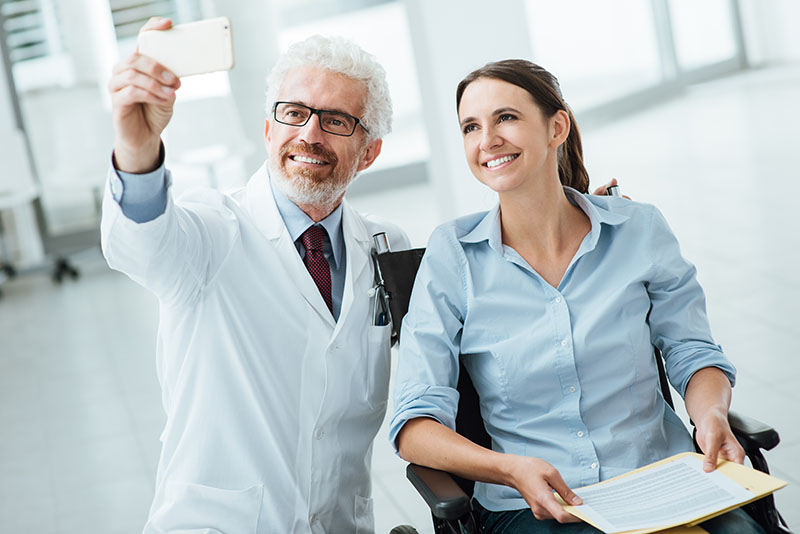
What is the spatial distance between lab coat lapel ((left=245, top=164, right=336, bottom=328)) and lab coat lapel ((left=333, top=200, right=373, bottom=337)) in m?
0.04

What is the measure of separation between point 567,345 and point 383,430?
192 cm

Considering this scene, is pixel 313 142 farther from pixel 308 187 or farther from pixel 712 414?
pixel 712 414

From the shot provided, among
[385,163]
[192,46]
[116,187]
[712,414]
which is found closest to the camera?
[192,46]

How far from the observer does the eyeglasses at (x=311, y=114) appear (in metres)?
1.94

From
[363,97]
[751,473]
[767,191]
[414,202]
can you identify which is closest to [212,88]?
[414,202]

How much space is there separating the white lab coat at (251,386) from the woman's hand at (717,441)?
2.19ft

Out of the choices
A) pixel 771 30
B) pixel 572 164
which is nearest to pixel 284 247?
pixel 572 164

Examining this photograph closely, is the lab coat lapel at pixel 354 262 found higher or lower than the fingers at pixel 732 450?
higher

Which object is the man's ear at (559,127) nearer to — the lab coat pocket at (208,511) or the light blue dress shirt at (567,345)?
the light blue dress shirt at (567,345)

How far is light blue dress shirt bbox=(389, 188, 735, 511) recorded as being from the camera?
1.79 m

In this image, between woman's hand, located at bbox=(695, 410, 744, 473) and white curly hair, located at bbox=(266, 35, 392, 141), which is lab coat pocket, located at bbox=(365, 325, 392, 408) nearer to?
white curly hair, located at bbox=(266, 35, 392, 141)

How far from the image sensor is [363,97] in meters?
1.98

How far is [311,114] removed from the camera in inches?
76.1

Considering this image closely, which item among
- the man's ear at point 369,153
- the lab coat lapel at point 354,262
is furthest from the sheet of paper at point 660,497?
the man's ear at point 369,153
